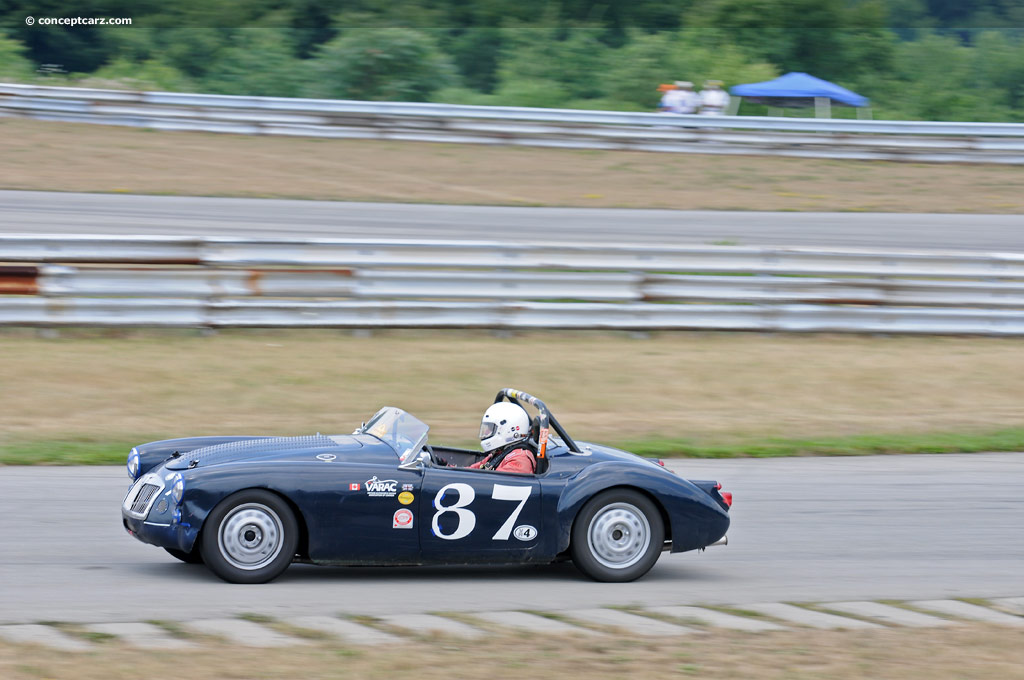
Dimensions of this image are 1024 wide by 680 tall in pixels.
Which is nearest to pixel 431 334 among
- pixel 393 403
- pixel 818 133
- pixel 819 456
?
pixel 393 403

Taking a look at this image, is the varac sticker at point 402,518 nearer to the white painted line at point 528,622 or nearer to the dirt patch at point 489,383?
the white painted line at point 528,622

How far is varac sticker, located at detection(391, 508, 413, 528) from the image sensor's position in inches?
244

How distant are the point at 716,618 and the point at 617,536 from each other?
89 centimetres

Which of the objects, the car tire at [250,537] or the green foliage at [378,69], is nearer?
the car tire at [250,537]

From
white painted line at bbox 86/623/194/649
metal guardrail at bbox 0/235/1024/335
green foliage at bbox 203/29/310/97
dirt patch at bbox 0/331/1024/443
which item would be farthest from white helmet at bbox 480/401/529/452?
green foliage at bbox 203/29/310/97

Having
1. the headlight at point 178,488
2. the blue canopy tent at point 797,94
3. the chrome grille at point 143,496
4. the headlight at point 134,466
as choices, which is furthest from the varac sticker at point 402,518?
the blue canopy tent at point 797,94

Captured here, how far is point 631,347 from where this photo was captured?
522 inches

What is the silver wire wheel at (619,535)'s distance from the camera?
6.57 metres

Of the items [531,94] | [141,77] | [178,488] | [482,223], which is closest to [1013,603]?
[178,488]

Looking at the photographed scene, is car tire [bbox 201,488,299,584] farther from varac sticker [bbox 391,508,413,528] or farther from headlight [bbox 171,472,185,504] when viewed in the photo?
varac sticker [bbox 391,508,413,528]

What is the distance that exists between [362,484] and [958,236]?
45.8ft

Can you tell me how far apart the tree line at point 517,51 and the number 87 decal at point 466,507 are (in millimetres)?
20781

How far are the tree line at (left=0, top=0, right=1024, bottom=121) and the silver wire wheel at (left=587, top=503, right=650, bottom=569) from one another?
20666mm

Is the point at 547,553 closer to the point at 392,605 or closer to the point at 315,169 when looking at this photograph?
the point at 392,605
